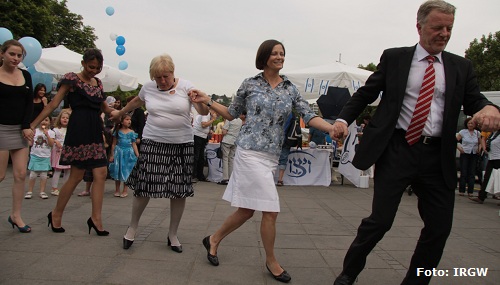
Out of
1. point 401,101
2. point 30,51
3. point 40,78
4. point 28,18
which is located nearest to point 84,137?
point 401,101

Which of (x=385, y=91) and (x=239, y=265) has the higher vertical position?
(x=385, y=91)

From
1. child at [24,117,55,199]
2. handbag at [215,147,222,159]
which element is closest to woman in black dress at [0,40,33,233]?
child at [24,117,55,199]

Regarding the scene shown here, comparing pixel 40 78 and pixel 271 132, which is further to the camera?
pixel 40 78

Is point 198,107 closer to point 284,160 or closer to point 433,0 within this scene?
point 433,0

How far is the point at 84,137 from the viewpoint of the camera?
4.47m

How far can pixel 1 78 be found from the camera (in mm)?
4199

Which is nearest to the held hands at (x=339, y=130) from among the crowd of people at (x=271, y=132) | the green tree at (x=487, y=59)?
the crowd of people at (x=271, y=132)

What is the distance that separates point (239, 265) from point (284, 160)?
617 centimetres

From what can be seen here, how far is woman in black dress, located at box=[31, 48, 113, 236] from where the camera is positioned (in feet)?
14.5

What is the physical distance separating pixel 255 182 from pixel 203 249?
1179 millimetres

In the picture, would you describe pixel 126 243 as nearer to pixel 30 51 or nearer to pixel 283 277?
pixel 283 277

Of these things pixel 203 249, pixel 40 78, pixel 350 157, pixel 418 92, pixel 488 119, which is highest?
pixel 418 92

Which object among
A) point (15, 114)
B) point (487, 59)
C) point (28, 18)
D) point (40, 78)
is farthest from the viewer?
point (487, 59)

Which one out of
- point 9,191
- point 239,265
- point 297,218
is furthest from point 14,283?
point 9,191
